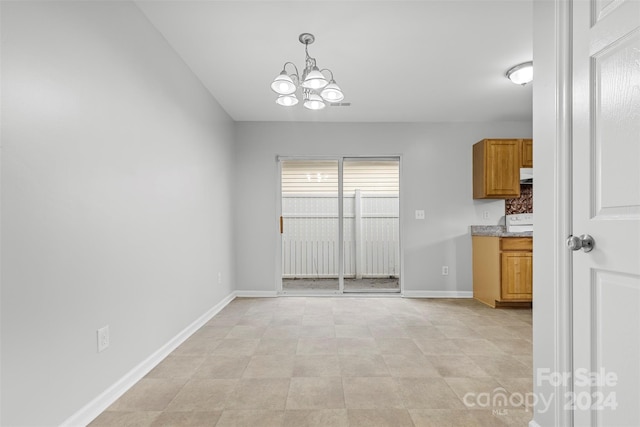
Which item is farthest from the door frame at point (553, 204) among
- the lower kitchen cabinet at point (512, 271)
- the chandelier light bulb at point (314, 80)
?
Answer: the lower kitchen cabinet at point (512, 271)

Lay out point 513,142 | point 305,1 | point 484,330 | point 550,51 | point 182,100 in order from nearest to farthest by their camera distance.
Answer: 1. point 550,51
2. point 305,1
3. point 182,100
4. point 484,330
5. point 513,142

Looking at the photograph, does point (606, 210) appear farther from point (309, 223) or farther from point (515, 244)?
point (309, 223)

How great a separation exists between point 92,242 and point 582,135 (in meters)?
2.26

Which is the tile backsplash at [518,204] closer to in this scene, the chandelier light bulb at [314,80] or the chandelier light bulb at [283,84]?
the chandelier light bulb at [314,80]

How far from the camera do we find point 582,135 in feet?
4.09

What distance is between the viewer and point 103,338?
1860 millimetres

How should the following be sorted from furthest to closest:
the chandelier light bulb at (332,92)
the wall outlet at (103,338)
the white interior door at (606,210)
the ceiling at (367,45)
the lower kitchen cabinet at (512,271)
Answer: the lower kitchen cabinet at (512,271) < the chandelier light bulb at (332,92) < the ceiling at (367,45) < the wall outlet at (103,338) < the white interior door at (606,210)

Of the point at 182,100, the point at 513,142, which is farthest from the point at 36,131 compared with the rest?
the point at 513,142

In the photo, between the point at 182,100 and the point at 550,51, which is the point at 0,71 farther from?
the point at 550,51

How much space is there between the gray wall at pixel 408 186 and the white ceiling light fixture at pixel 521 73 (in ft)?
4.96

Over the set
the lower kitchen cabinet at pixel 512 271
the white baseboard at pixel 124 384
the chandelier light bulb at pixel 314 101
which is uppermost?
the chandelier light bulb at pixel 314 101

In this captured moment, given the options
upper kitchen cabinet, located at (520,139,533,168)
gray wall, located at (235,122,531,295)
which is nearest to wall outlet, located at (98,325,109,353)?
gray wall, located at (235,122,531,295)

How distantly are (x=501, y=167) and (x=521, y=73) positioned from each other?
1466 mm

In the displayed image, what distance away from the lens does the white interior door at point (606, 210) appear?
41.6 inches
